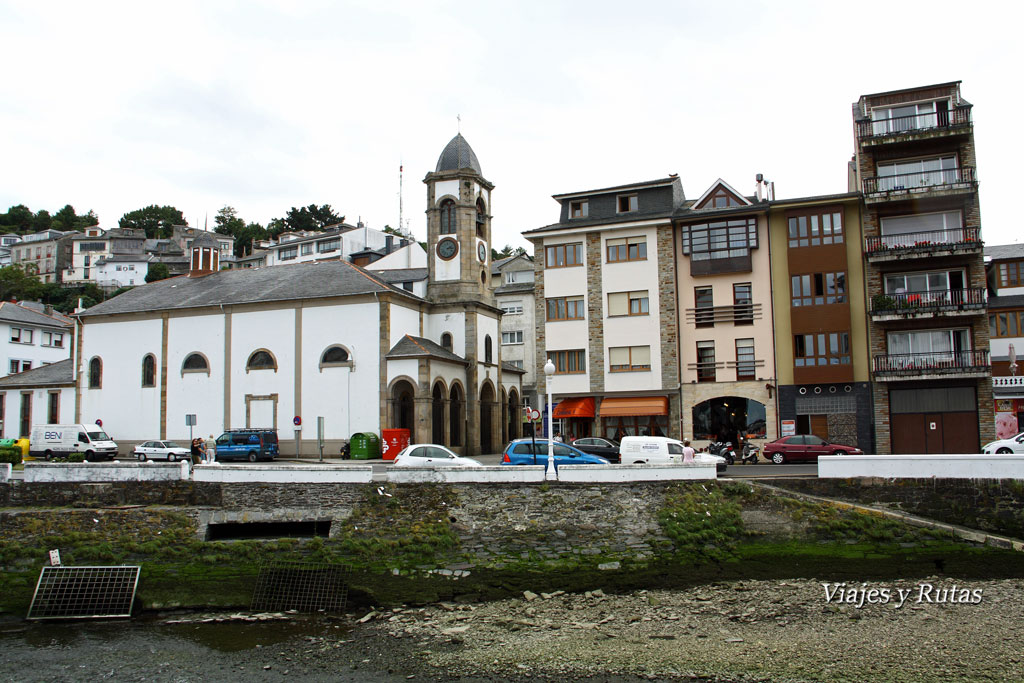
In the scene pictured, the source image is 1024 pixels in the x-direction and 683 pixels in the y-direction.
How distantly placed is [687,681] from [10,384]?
51.8 metres

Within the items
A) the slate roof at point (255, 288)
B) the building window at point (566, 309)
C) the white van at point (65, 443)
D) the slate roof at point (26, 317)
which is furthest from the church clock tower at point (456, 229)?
the slate roof at point (26, 317)

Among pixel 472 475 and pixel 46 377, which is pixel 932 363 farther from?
pixel 46 377

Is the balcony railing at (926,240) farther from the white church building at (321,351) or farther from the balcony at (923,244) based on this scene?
the white church building at (321,351)

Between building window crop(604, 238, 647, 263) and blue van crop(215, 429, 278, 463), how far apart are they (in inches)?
756

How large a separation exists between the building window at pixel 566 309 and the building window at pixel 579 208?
4.76 m

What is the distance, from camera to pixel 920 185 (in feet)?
122

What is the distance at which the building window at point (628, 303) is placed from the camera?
40.2 m

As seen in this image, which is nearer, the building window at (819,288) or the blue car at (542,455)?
the blue car at (542,455)

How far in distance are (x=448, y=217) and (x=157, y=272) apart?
76789 millimetres

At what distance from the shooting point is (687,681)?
14320 millimetres

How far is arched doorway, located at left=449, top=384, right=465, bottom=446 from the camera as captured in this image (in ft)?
143

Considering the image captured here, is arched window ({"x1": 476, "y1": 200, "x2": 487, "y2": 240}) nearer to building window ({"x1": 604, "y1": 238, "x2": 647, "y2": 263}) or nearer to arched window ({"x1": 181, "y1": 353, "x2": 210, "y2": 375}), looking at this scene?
building window ({"x1": 604, "y1": 238, "x2": 647, "y2": 263})

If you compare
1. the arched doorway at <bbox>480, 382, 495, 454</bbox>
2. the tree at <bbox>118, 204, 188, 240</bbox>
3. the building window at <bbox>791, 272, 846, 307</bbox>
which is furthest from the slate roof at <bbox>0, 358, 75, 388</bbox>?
the tree at <bbox>118, 204, 188, 240</bbox>

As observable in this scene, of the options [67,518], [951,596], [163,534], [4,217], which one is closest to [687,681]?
[951,596]
